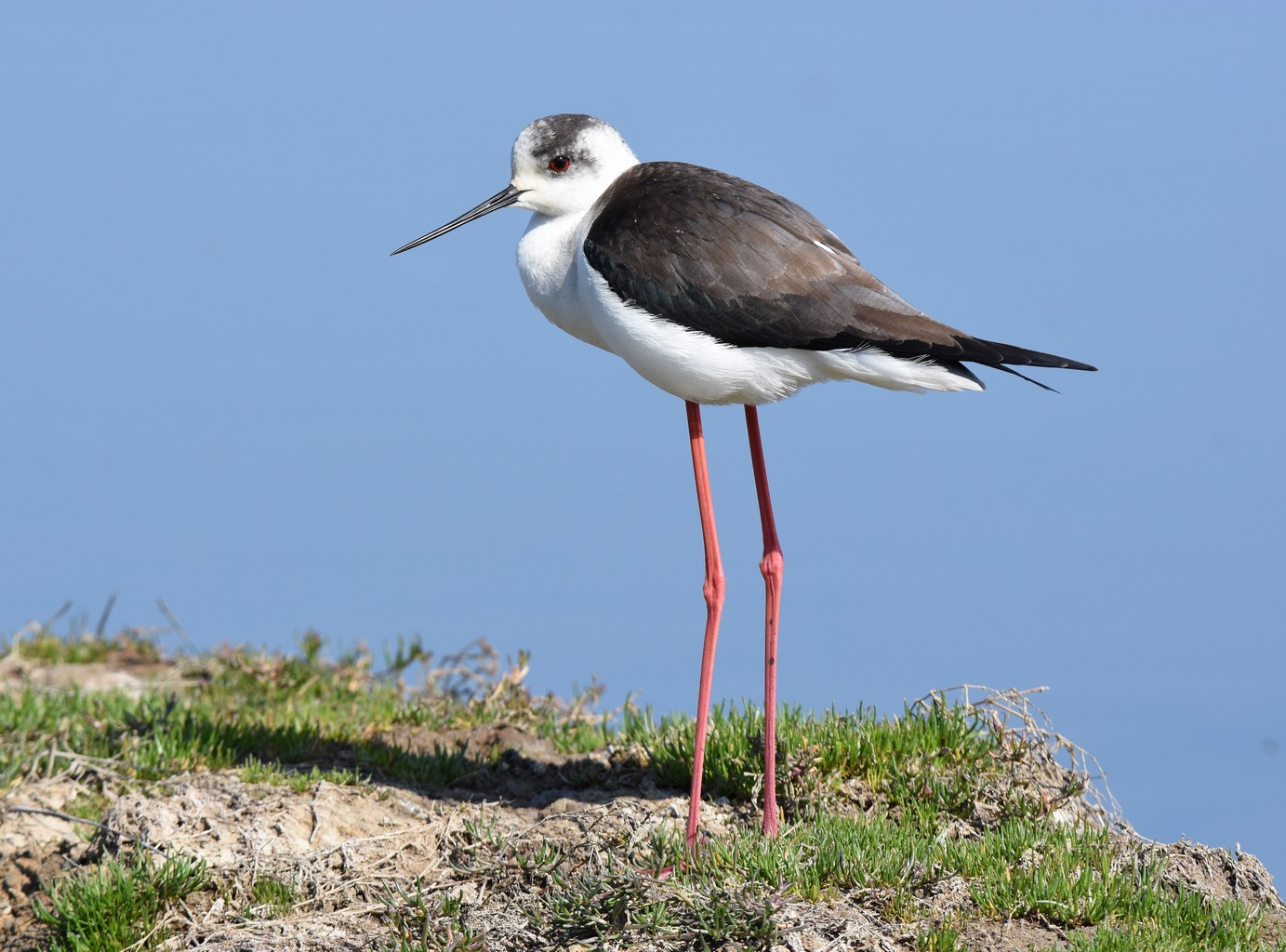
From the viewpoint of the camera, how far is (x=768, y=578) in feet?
20.1

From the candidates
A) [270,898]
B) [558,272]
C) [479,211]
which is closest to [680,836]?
[270,898]

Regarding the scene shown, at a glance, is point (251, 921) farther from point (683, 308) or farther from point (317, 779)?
point (683, 308)

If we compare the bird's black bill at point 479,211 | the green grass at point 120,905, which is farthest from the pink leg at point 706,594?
the green grass at point 120,905

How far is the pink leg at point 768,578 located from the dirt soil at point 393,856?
1.62 feet

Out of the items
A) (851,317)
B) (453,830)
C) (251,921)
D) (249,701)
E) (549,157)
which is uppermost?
(549,157)

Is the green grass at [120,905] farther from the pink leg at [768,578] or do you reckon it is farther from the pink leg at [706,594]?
the pink leg at [768,578]

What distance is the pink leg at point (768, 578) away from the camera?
578 centimetres

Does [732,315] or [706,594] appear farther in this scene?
[706,594]

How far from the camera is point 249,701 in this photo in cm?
870

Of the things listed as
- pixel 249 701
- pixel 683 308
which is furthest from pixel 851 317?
pixel 249 701

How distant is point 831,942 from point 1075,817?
1935mm

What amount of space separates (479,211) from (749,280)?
1.76 meters

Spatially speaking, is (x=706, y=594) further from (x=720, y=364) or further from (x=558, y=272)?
(x=558, y=272)

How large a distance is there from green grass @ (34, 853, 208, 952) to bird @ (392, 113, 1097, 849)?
2.13m
